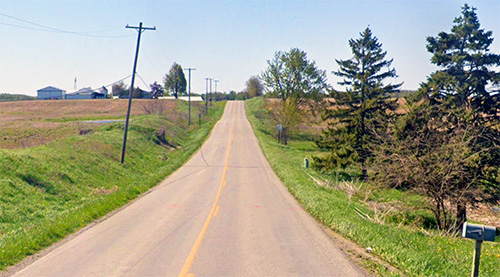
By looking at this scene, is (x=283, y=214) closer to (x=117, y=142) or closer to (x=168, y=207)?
(x=168, y=207)

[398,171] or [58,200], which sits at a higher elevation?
[398,171]

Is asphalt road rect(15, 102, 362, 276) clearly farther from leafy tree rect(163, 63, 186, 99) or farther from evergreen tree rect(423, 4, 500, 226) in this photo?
leafy tree rect(163, 63, 186, 99)

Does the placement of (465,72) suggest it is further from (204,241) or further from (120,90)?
(120,90)

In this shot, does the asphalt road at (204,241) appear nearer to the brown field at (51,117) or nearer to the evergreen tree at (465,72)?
the evergreen tree at (465,72)

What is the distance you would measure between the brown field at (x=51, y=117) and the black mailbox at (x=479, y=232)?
113 ft

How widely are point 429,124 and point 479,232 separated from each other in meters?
13.5

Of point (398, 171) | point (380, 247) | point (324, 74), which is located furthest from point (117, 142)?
point (324, 74)

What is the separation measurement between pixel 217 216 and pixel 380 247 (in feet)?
20.5

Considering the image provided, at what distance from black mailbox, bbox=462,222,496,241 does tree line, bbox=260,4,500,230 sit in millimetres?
9544

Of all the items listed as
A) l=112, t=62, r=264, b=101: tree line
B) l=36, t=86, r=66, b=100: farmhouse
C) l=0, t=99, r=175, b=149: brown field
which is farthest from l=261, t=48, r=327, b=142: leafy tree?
l=36, t=86, r=66, b=100: farmhouse

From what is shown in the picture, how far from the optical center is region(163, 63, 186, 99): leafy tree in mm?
140625

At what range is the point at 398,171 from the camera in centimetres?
1812

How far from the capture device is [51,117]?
6719cm

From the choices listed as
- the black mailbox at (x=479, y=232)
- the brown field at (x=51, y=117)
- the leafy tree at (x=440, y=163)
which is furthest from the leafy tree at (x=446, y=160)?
the brown field at (x=51, y=117)
